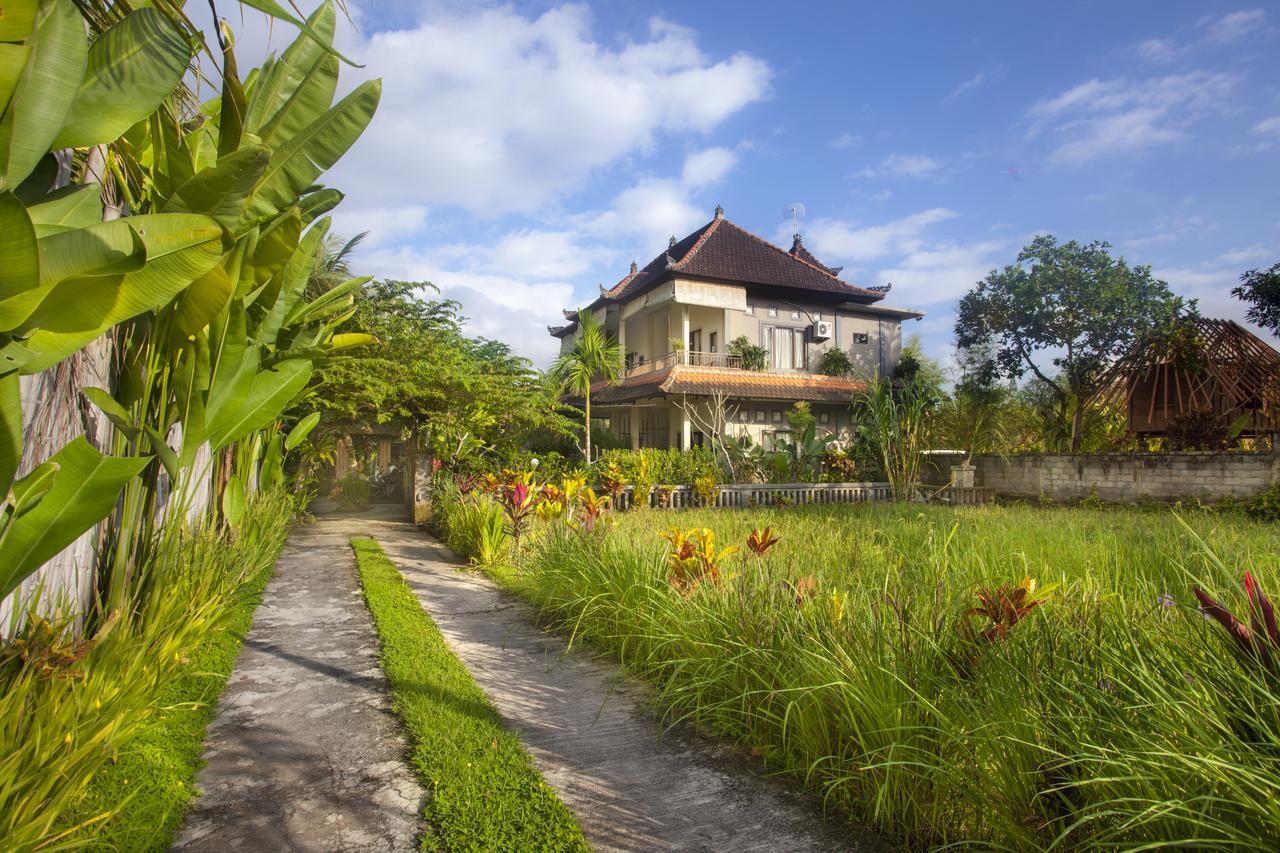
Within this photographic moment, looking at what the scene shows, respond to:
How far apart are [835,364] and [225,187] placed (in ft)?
71.3

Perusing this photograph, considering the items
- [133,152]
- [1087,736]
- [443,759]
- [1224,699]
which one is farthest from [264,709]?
[1224,699]

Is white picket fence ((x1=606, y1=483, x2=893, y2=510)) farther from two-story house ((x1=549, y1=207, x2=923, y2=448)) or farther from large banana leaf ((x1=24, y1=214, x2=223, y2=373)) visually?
large banana leaf ((x1=24, y1=214, x2=223, y2=373))

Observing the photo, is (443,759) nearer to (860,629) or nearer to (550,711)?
(550,711)

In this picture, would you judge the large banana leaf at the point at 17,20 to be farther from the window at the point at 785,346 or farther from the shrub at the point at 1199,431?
the window at the point at 785,346

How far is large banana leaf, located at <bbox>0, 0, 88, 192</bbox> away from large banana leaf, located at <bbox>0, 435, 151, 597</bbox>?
0.92m

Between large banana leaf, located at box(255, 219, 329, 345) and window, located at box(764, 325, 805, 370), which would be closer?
large banana leaf, located at box(255, 219, 329, 345)

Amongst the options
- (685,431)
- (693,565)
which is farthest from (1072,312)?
(693,565)

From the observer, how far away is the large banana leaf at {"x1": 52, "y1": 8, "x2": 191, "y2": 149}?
2.37 metres

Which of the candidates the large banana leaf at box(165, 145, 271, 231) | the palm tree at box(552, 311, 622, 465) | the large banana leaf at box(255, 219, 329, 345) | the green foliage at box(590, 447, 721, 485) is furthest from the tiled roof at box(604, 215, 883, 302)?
the large banana leaf at box(165, 145, 271, 231)

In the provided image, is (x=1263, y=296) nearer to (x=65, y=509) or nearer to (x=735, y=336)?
(x=735, y=336)

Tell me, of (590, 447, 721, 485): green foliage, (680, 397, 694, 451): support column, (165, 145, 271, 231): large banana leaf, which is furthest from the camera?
(680, 397, 694, 451): support column

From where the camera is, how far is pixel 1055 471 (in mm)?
15047

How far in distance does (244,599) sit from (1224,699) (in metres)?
6.71

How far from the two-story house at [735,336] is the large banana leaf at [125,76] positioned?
649 inches
